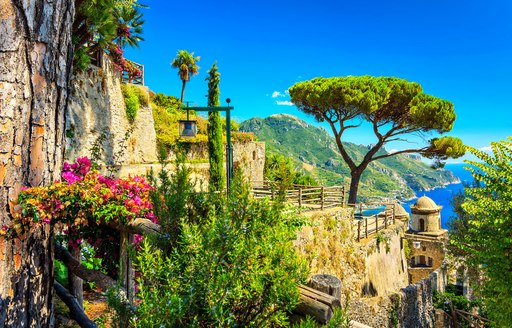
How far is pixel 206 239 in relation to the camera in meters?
1.68

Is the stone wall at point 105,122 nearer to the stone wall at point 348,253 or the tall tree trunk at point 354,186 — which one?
Answer: the stone wall at point 348,253

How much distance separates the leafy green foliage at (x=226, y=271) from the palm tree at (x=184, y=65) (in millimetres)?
30089

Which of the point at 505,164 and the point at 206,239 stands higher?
the point at 505,164

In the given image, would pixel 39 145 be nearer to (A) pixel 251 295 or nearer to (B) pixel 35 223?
(B) pixel 35 223

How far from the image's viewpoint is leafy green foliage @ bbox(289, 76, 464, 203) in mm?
16844

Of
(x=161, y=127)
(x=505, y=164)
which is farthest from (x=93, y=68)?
(x=505, y=164)

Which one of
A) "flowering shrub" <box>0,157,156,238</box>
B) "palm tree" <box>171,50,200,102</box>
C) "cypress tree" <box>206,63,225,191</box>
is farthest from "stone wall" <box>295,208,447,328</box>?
"palm tree" <box>171,50,200,102</box>

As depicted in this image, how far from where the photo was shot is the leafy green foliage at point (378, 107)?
1684cm

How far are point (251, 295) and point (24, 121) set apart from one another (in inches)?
91.1

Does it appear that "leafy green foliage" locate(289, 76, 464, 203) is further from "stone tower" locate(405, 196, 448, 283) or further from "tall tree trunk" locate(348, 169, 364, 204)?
"stone tower" locate(405, 196, 448, 283)

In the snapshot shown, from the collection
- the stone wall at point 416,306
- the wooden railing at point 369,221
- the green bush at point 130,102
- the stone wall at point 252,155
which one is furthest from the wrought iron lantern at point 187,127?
the stone wall at point 252,155

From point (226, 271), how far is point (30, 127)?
213cm

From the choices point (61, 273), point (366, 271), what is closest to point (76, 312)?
point (61, 273)

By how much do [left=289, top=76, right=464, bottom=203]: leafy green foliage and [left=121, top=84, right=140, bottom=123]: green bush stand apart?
9286 mm
